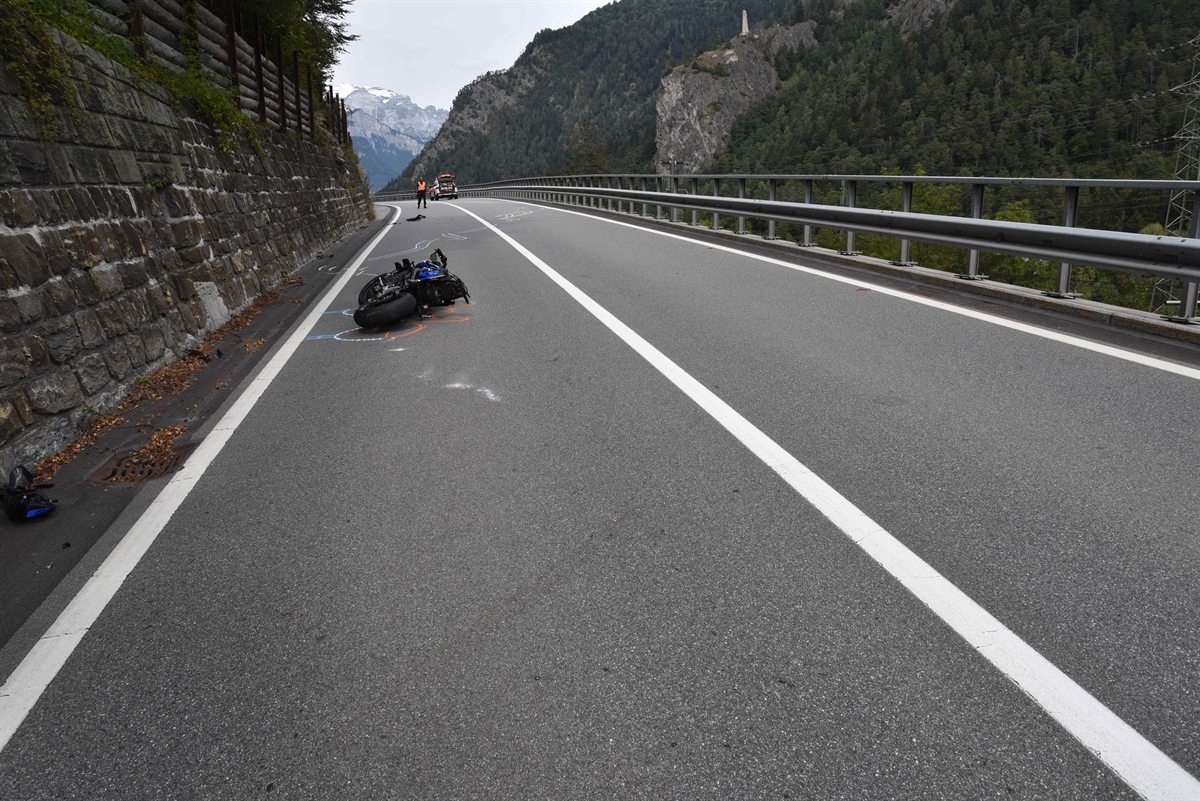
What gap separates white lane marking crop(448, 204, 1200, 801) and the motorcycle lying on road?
5.54 m

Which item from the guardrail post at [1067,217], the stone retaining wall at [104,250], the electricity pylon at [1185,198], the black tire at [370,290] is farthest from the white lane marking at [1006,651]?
the black tire at [370,290]

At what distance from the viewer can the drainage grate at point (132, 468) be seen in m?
5.00

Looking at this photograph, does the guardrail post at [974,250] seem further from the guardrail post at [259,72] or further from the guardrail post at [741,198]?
the guardrail post at [259,72]

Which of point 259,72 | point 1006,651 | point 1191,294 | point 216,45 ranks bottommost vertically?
point 1191,294

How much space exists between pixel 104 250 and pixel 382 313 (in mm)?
2929

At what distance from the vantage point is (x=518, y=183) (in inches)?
2386

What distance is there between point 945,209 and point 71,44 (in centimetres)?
6099

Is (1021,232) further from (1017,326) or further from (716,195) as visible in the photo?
(716,195)

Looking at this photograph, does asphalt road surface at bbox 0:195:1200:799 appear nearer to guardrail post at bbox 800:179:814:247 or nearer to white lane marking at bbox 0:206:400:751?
white lane marking at bbox 0:206:400:751

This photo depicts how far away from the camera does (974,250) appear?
9.12 m

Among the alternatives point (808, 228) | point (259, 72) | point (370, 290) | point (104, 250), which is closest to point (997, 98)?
point (808, 228)

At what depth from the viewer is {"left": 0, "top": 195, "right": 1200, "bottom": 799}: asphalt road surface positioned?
2385 millimetres

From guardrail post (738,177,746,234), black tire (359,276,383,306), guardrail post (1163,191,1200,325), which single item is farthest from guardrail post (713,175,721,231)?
guardrail post (1163,191,1200,325)

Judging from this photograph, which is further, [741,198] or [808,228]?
[741,198]
